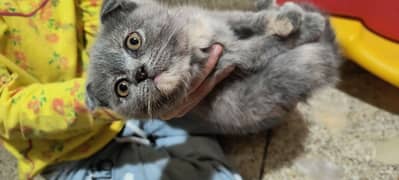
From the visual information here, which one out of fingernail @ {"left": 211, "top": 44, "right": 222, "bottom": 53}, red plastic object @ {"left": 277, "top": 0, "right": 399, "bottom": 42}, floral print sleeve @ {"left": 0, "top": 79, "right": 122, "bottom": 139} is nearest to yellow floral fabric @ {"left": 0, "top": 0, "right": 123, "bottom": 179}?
floral print sleeve @ {"left": 0, "top": 79, "right": 122, "bottom": 139}

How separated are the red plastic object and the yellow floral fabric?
0.53m

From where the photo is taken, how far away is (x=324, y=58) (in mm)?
1015

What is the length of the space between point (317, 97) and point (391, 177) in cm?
28

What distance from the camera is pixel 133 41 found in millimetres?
888

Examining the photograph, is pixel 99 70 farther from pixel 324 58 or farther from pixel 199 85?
pixel 324 58

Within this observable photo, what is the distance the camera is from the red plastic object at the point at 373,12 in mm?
1159

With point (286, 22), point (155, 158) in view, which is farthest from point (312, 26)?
point (155, 158)

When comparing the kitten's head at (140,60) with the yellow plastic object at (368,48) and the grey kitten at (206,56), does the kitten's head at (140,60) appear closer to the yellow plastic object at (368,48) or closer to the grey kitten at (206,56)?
the grey kitten at (206,56)

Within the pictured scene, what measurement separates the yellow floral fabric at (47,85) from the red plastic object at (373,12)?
20.8 inches

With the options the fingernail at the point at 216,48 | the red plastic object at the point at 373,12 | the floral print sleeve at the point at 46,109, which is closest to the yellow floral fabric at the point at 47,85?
the floral print sleeve at the point at 46,109

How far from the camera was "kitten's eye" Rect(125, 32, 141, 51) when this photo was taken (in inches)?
34.6

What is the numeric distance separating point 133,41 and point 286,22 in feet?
0.98

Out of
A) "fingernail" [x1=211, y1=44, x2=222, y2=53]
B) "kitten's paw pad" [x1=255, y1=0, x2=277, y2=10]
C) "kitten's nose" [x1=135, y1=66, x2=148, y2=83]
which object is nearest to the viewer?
"kitten's nose" [x1=135, y1=66, x2=148, y2=83]

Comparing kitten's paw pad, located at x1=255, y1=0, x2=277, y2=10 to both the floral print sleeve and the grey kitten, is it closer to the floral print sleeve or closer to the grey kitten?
the grey kitten
